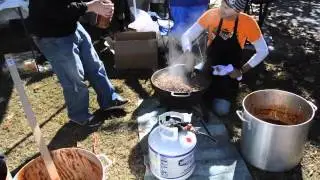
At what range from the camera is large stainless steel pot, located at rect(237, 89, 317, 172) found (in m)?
3.28

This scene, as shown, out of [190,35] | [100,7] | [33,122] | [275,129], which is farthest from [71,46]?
[275,129]

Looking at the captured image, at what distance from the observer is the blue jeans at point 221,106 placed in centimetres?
440

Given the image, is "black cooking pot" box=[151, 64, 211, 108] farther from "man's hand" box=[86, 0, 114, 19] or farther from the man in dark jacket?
"man's hand" box=[86, 0, 114, 19]

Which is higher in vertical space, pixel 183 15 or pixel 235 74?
pixel 183 15

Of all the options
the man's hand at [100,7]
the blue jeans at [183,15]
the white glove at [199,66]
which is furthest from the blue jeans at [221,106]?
the man's hand at [100,7]

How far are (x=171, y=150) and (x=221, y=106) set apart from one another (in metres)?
1.42

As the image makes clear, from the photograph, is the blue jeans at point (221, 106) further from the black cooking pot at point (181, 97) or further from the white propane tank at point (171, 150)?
the white propane tank at point (171, 150)

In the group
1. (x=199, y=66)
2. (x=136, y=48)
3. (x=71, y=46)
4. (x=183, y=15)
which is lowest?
(x=136, y=48)

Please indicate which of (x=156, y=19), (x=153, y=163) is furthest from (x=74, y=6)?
(x=156, y=19)

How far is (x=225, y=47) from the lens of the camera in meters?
4.34

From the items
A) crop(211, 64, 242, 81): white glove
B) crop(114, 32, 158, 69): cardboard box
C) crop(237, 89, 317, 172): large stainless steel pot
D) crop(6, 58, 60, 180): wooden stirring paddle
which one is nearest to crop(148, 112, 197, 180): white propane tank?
crop(237, 89, 317, 172): large stainless steel pot

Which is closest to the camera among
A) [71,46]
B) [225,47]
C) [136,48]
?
[71,46]

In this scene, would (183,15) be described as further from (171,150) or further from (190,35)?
(171,150)

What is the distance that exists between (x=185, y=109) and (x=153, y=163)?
1033 mm
